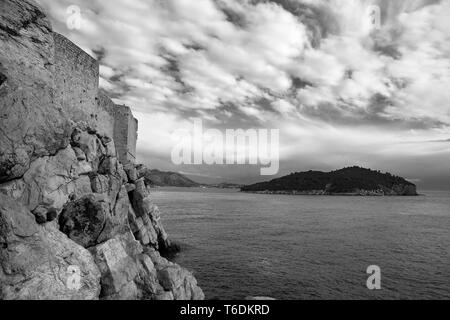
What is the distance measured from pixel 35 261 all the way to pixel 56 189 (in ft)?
17.1

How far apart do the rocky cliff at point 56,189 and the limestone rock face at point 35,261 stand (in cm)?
4

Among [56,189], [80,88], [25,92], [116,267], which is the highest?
[80,88]

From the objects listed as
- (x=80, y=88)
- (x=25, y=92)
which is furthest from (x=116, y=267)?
(x=80, y=88)

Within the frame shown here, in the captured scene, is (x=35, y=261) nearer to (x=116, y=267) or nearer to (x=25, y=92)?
(x=116, y=267)

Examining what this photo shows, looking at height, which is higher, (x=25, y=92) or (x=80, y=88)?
(x=80, y=88)

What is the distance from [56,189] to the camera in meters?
18.0

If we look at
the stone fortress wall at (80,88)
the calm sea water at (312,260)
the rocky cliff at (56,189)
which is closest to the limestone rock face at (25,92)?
the rocky cliff at (56,189)

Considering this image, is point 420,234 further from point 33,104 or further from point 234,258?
point 33,104

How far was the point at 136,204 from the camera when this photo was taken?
118 feet

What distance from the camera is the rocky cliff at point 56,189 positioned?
1390 centimetres

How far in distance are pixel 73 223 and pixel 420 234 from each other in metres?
58.7

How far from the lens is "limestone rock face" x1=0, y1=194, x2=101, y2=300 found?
42.0 feet
